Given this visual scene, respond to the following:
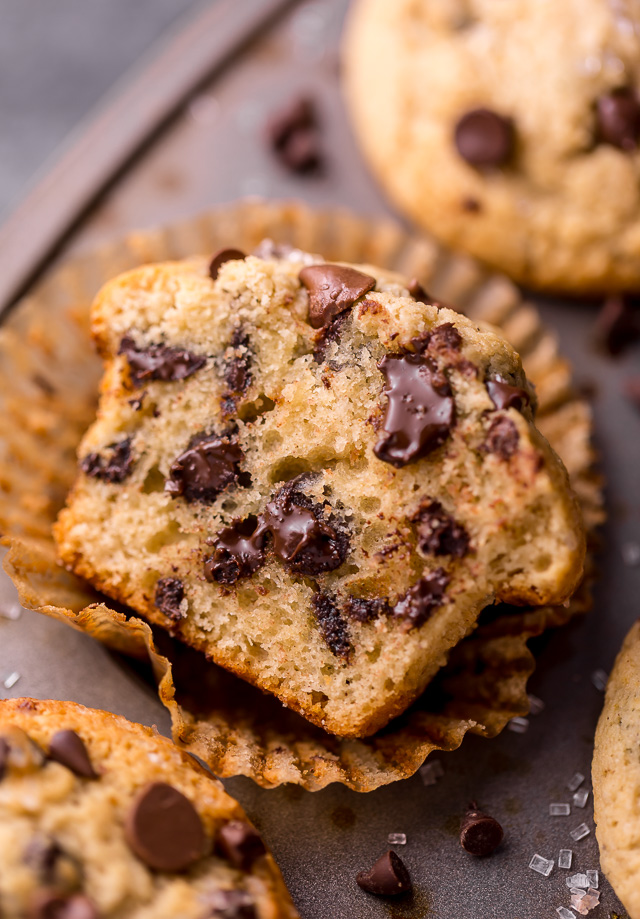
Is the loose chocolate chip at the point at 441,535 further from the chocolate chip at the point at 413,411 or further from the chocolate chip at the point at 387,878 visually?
the chocolate chip at the point at 387,878

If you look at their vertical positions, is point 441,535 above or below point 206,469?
above

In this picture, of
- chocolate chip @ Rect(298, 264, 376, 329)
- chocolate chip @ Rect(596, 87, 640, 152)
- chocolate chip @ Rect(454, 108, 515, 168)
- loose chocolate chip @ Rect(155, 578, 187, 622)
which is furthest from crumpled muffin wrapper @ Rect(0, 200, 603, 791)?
chocolate chip @ Rect(298, 264, 376, 329)

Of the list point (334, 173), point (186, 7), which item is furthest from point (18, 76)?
point (334, 173)

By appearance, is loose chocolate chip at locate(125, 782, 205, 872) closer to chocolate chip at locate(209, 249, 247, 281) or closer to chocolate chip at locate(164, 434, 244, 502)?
chocolate chip at locate(164, 434, 244, 502)

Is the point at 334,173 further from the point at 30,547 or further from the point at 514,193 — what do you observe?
the point at 30,547

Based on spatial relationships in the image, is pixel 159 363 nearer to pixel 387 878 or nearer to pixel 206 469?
pixel 206 469

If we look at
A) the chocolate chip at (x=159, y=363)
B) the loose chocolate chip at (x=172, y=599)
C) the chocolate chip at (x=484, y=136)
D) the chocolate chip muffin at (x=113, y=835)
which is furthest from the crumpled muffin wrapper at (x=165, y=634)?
the chocolate chip at (x=159, y=363)

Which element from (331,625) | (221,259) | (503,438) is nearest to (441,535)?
(503,438)
